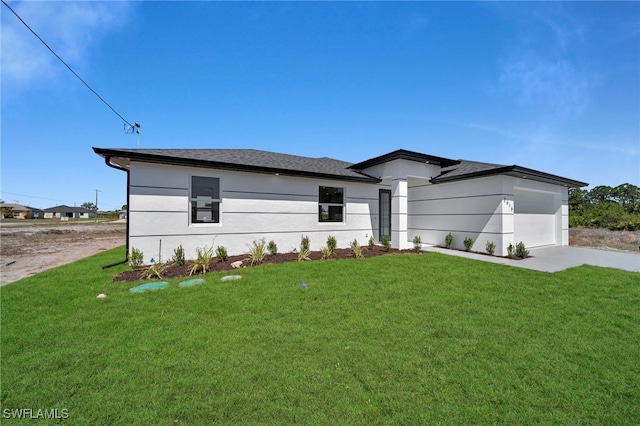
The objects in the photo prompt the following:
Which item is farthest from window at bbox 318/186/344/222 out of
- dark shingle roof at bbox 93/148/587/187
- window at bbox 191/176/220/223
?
window at bbox 191/176/220/223

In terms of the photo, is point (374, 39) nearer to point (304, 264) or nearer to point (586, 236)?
point (304, 264)

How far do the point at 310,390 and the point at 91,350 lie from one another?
110 inches

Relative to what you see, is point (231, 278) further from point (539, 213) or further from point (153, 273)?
point (539, 213)

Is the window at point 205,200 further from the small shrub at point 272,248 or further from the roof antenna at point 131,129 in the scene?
the roof antenna at point 131,129

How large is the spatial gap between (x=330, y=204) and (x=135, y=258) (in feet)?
23.0

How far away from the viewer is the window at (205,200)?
809 cm

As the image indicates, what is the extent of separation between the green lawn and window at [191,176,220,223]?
311cm

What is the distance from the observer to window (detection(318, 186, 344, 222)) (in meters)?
10.5

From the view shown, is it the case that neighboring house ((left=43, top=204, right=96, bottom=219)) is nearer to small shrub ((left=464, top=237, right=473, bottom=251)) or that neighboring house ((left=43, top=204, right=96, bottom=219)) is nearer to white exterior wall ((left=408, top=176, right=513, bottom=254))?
white exterior wall ((left=408, top=176, right=513, bottom=254))

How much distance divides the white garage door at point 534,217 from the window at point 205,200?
476 inches

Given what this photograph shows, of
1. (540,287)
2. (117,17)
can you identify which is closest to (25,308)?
(117,17)

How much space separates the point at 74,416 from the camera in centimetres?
205

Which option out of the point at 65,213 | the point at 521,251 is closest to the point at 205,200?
the point at 521,251

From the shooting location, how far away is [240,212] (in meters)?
8.72
